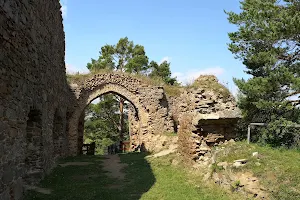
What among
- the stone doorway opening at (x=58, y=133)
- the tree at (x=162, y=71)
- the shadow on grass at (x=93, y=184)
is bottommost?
the shadow on grass at (x=93, y=184)

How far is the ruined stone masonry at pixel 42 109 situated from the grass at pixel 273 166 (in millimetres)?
1337

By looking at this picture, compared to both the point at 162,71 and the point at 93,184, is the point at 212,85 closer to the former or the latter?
the point at 93,184

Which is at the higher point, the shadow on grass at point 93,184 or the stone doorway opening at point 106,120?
the stone doorway opening at point 106,120

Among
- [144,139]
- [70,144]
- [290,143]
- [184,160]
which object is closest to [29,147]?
[184,160]

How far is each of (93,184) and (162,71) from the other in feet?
82.2

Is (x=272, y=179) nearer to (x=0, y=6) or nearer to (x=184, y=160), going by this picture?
(x=184, y=160)

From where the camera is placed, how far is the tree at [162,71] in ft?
108

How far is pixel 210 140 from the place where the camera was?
9766 millimetres

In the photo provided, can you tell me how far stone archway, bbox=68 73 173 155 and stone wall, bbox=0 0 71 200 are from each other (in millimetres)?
5732

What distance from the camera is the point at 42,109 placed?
950cm

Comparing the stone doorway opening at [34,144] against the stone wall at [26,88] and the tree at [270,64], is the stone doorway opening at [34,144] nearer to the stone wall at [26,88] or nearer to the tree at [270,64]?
the stone wall at [26,88]

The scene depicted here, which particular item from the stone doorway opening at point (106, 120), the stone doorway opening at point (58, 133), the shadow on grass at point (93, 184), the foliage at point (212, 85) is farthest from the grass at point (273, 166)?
the stone doorway opening at point (106, 120)

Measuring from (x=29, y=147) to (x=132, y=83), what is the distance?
1073cm

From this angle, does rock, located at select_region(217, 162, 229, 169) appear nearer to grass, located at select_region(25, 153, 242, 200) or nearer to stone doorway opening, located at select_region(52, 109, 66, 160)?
grass, located at select_region(25, 153, 242, 200)
